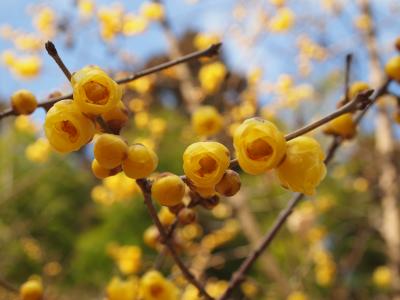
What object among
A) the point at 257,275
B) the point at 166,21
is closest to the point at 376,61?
the point at 166,21

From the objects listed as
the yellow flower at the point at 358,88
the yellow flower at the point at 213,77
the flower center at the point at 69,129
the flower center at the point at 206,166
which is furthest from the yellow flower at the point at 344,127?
the yellow flower at the point at 213,77

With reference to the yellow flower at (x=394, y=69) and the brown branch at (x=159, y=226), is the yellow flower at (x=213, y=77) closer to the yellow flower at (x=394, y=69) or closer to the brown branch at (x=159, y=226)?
the yellow flower at (x=394, y=69)

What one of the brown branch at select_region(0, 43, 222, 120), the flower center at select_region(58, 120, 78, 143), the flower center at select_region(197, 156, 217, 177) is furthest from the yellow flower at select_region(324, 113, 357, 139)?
the flower center at select_region(58, 120, 78, 143)

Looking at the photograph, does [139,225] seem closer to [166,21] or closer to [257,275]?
[257,275]

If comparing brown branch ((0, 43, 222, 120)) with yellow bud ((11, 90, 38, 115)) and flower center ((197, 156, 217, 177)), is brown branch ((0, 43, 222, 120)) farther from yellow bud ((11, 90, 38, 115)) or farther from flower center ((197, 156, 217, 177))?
flower center ((197, 156, 217, 177))

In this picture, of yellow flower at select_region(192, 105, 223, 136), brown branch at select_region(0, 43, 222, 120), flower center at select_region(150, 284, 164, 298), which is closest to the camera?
brown branch at select_region(0, 43, 222, 120)

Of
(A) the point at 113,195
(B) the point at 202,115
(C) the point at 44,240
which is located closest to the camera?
(B) the point at 202,115

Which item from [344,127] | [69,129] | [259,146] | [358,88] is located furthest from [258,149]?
[358,88]
